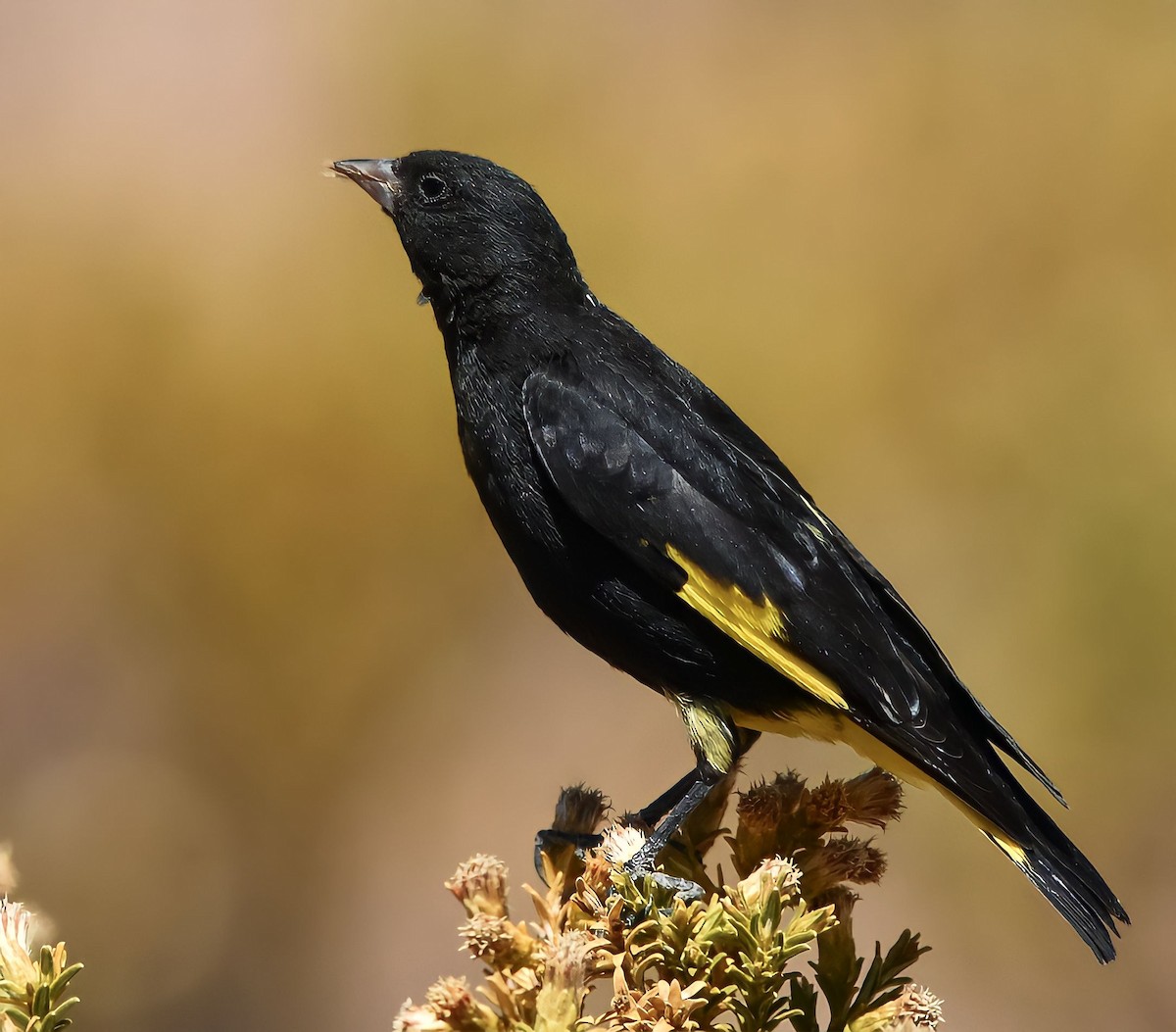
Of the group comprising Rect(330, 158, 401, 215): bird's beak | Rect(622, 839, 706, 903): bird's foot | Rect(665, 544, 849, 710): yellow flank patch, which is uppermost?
Rect(330, 158, 401, 215): bird's beak

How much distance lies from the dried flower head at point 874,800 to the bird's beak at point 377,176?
56.4 inches

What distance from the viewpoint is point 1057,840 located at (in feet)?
6.95

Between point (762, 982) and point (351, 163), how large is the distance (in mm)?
1783

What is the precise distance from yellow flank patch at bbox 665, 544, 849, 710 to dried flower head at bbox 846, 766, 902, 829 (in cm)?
18

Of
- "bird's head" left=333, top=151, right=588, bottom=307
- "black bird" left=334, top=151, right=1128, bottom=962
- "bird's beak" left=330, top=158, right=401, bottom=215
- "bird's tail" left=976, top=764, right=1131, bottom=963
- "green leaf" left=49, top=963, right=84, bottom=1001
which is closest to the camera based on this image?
"green leaf" left=49, top=963, right=84, bottom=1001

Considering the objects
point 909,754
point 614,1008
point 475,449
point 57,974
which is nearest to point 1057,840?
point 909,754

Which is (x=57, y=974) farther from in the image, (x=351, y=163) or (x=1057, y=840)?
(x=351, y=163)

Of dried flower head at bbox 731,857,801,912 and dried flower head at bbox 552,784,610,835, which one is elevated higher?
dried flower head at bbox 552,784,610,835

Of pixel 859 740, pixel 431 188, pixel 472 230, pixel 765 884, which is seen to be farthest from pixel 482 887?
pixel 431 188

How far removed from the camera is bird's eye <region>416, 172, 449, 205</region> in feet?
8.49

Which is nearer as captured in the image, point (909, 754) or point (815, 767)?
point (909, 754)

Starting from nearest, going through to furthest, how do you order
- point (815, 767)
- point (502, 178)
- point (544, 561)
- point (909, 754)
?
point (909, 754), point (544, 561), point (502, 178), point (815, 767)

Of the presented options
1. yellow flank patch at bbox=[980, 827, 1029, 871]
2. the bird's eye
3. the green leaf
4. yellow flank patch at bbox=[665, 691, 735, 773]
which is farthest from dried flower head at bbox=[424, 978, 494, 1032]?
the bird's eye

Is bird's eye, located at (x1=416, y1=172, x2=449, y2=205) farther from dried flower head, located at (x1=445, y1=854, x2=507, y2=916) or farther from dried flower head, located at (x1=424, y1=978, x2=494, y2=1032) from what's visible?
dried flower head, located at (x1=424, y1=978, x2=494, y2=1032)
